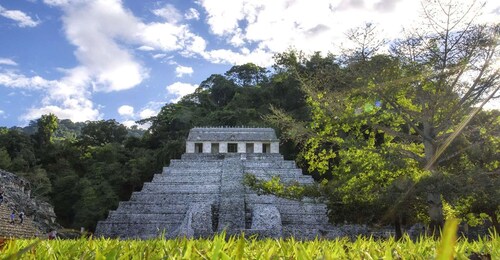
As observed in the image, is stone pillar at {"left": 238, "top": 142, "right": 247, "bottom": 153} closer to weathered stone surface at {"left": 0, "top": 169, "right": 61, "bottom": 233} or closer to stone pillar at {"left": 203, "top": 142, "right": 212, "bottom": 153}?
stone pillar at {"left": 203, "top": 142, "right": 212, "bottom": 153}

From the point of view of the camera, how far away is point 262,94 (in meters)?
51.0

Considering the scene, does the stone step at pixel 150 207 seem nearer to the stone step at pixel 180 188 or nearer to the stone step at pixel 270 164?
the stone step at pixel 180 188

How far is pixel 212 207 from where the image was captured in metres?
22.5

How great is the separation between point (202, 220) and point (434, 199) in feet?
38.6

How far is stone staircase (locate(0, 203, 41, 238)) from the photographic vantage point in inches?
724

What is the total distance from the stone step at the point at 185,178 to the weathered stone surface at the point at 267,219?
5.69 meters

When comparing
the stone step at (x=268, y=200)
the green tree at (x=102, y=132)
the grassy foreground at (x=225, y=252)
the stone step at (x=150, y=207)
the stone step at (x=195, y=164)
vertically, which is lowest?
the stone step at (x=150, y=207)

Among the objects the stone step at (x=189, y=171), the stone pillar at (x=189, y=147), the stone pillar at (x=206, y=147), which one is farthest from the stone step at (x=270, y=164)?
the stone pillar at (x=189, y=147)

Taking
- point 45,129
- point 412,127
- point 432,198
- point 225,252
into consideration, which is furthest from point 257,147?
point 225,252

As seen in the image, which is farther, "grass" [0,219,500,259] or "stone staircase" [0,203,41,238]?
"stone staircase" [0,203,41,238]

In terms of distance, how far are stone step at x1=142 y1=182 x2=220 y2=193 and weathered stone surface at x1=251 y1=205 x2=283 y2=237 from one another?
3837 millimetres

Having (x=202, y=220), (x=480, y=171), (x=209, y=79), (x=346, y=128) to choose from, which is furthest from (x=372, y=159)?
(x=209, y=79)

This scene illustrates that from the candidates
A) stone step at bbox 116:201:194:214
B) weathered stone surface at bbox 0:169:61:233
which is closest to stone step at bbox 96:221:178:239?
stone step at bbox 116:201:194:214

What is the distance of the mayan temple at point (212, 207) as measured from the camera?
19.4m
